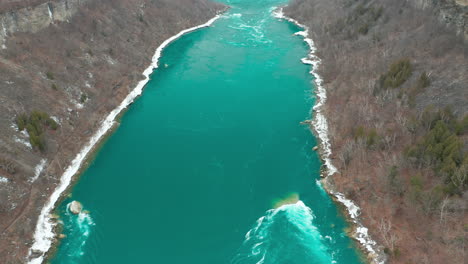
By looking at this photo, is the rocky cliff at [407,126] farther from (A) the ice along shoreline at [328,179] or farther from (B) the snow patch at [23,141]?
(B) the snow patch at [23,141]

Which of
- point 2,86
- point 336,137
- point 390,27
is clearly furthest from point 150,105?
point 390,27

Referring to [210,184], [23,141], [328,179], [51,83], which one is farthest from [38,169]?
[328,179]

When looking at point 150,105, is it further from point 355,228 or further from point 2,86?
point 355,228

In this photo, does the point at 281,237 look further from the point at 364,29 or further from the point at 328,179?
the point at 364,29

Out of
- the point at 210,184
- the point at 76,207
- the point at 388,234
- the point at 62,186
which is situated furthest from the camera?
the point at 210,184

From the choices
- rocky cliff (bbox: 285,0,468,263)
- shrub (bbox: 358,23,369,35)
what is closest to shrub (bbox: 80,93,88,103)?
rocky cliff (bbox: 285,0,468,263)

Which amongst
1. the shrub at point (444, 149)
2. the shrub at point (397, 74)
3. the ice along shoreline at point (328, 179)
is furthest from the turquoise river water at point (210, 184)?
the shrub at point (397, 74)

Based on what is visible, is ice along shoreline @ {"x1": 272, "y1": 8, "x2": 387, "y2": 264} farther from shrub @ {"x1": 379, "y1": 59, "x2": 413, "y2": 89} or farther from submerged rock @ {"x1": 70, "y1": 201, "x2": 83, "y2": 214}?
submerged rock @ {"x1": 70, "y1": 201, "x2": 83, "y2": 214}

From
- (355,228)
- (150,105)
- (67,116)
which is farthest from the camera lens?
(150,105)
